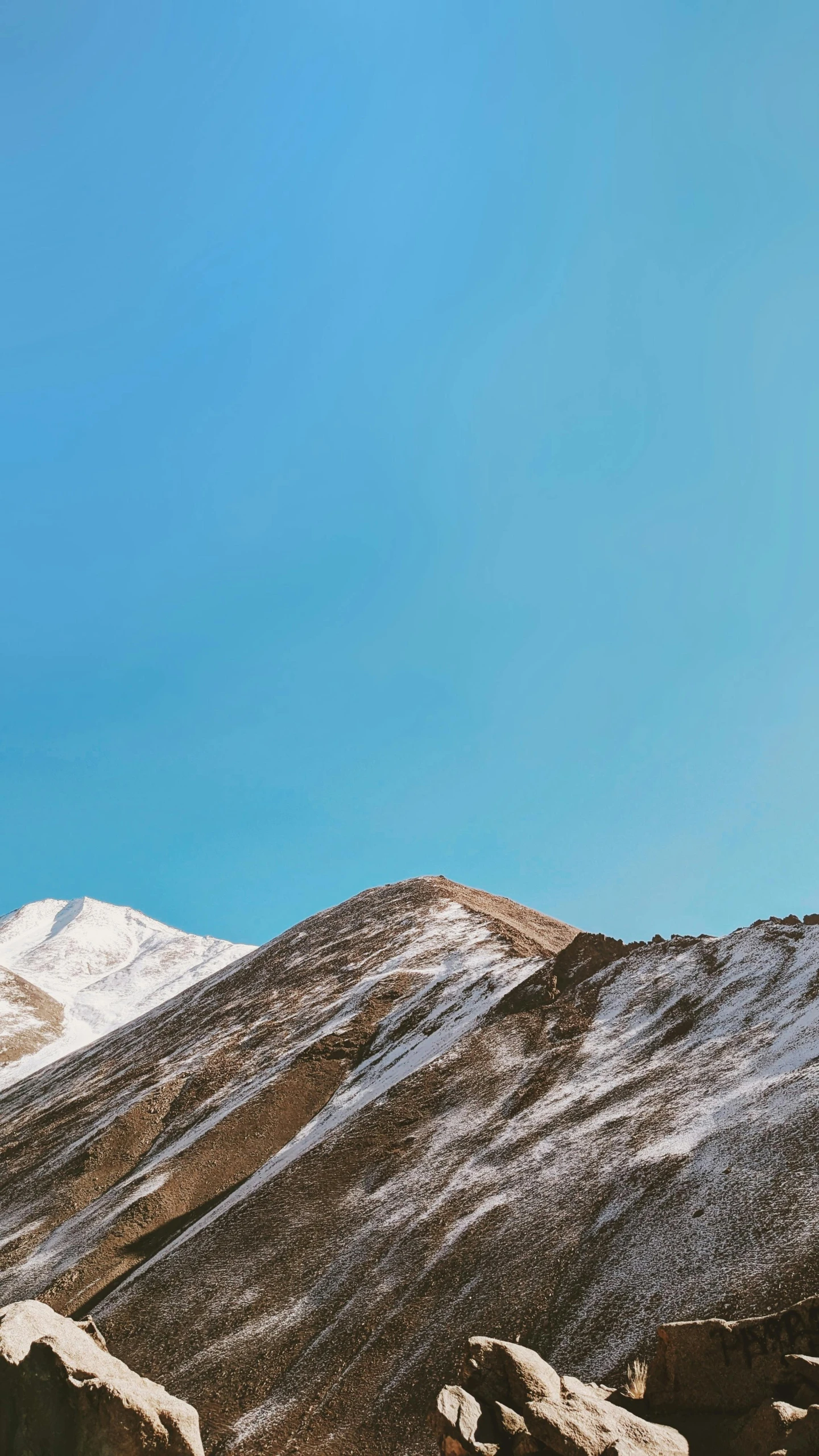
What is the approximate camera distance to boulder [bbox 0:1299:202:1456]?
56.7ft

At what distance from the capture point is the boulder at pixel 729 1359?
17.2 m

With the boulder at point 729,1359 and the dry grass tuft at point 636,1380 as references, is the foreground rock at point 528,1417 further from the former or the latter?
the boulder at point 729,1359

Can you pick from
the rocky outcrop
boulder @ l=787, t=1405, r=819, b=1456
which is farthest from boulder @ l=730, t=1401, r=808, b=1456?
boulder @ l=787, t=1405, r=819, b=1456

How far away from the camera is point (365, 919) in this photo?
88.1m

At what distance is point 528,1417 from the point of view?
16641mm

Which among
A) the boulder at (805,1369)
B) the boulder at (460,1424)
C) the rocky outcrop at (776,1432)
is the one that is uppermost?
the boulder at (805,1369)

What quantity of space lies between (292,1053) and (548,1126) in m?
26.0

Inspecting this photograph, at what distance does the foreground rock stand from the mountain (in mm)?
4672

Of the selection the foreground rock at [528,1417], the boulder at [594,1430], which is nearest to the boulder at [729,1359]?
the foreground rock at [528,1417]

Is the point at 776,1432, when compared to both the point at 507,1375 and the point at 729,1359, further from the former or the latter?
the point at 507,1375

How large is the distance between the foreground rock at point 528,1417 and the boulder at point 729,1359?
121 centimetres

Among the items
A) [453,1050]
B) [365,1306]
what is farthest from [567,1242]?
[453,1050]

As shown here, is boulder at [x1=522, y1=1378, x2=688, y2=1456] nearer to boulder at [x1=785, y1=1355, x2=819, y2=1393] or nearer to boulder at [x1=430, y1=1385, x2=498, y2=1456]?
boulder at [x1=430, y1=1385, x2=498, y2=1456]

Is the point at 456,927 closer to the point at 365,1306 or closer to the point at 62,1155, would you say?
the point at 62,1155
